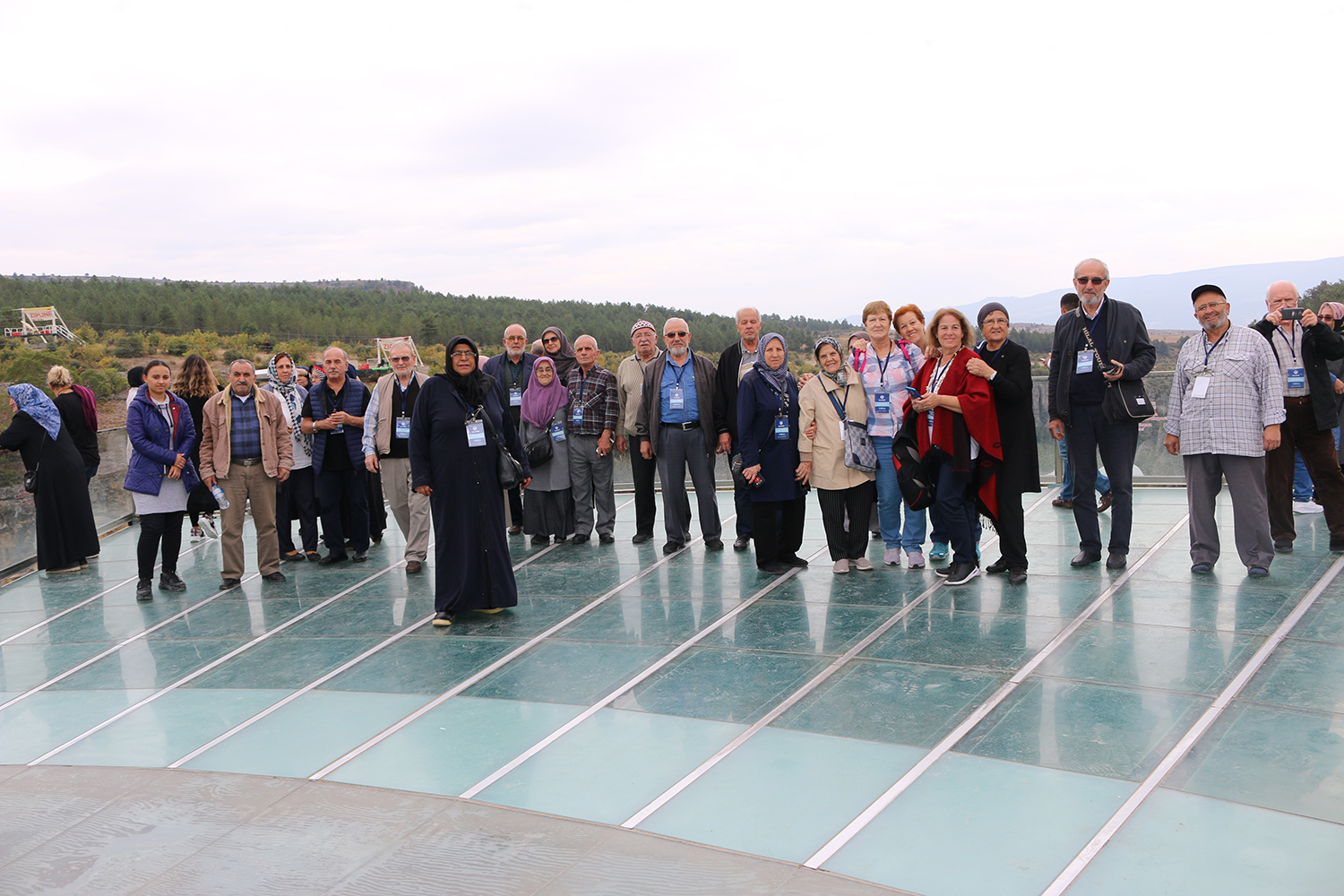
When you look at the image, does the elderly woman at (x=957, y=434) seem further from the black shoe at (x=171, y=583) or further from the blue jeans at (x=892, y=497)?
the black shoe at (x=171, y=583)

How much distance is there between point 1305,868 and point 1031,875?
85cm

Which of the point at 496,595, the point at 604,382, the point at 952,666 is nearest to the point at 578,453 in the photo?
the point at 604,382

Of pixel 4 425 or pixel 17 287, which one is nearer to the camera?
pixel 4 425

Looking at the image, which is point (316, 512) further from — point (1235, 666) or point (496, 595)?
point (1235, 666)

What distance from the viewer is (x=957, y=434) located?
635cm

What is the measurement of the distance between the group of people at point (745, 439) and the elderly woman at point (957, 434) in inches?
0.6

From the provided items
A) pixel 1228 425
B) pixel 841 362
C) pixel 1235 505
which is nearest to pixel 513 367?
pixel 841 362

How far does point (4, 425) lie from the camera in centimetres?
903

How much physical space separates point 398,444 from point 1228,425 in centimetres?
611

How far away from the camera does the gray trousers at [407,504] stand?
26.4 feet

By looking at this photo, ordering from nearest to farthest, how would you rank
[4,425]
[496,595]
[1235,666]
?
[1235,666] → [496,595] → [4,425]

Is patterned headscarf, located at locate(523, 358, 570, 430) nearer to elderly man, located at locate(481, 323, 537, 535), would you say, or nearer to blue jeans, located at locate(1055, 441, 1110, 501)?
elderly man, located at locate(481, 323, 537, 535)

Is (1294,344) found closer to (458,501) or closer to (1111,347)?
(1111,347)

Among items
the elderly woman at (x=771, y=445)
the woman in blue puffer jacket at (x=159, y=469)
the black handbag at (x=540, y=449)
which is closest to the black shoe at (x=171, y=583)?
the woman in blue puffer jacket at (x=159, y=469)
